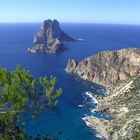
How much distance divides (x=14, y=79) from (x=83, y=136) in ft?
246

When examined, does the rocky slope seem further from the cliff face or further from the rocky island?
the cliff face

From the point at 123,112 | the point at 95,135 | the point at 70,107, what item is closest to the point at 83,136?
the point at 95,135

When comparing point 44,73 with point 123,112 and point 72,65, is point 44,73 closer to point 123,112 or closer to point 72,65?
point 72,65

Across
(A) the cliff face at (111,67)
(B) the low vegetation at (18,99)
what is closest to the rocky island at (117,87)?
(A) the cliff face at (111,67)

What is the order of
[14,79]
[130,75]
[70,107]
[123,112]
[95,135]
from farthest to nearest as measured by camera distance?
1. [130,75]
2. [70,107]
3. [123,112]
4. [95,135]
5. [14,79]

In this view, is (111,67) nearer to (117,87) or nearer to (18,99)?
(117,87)

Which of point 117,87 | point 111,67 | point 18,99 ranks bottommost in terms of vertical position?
point 117,87

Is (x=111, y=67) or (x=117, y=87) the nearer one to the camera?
(x=117, y=87)

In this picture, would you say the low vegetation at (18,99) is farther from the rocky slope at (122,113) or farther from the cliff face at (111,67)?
the cliff face at (111,67)

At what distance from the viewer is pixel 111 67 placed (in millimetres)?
164250

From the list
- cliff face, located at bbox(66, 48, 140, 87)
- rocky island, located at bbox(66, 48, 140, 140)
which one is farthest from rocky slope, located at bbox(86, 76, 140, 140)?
cliff face, located at bbox(66, 48, 140, 87)

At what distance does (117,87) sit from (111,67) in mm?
19492

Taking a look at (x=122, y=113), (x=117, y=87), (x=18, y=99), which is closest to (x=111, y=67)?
(x=117, y=87)

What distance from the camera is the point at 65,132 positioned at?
104688 mm
